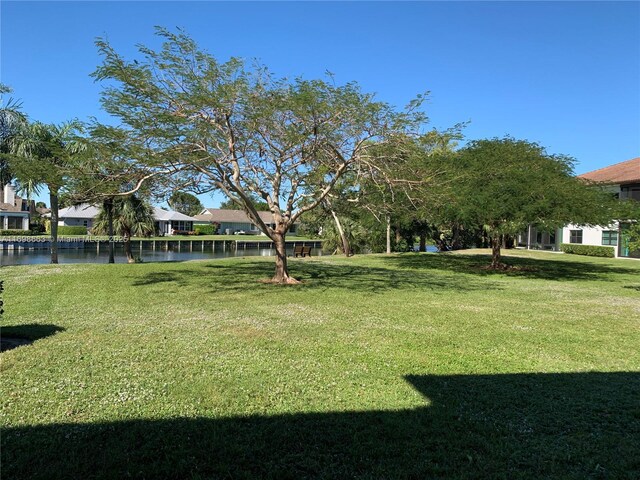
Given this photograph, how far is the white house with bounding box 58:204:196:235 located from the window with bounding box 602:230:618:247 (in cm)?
4995

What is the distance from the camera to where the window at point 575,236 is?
36750 millimetres

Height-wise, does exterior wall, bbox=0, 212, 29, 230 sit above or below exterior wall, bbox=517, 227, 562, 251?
above

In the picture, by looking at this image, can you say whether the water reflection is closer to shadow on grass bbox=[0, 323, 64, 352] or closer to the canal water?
the canal water

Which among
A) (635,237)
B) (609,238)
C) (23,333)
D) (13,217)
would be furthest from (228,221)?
(23,333)

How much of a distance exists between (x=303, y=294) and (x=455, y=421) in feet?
26.9

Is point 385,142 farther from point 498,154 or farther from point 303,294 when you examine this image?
point 498,154

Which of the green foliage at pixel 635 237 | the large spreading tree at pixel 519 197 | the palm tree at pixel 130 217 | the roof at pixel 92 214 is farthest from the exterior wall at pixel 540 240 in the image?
the roof at pixel 92 214

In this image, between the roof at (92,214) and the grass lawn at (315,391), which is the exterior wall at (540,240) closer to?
the grass lawn at (315,391)

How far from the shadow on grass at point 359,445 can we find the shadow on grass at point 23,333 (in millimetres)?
3164

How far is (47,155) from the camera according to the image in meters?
18.6

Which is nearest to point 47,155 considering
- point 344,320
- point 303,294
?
point 303,294

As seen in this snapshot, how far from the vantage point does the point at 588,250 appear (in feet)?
111

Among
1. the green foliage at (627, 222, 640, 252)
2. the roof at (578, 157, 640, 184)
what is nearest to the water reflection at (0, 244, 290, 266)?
the green foliage at (627, 222, 640, 252)

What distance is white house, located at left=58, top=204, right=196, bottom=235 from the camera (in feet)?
206
